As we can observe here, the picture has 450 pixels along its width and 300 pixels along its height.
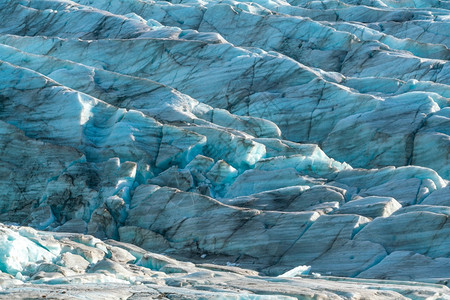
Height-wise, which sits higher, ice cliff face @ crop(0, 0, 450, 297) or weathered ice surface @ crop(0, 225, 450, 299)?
weathered ice surface @ crop(0, 225, 450, 299)

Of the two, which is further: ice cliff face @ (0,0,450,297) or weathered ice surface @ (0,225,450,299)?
ice cliff face @ (0,0,450,297)

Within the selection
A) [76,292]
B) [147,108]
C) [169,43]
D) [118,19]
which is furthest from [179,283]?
[118,19]

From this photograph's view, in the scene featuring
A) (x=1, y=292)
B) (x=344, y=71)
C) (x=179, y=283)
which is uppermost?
(x=1, y=292)

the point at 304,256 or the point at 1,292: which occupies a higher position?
the point at 1,292

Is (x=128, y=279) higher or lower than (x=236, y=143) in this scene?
higher

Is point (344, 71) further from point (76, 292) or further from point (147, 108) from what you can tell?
point (76, 292)

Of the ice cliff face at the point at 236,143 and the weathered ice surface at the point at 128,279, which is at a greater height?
the weathered ice surface at the point at 128,279

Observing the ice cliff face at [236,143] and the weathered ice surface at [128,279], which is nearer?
the weathered ice surface at [128,279]

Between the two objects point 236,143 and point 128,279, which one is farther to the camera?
point 236,143
